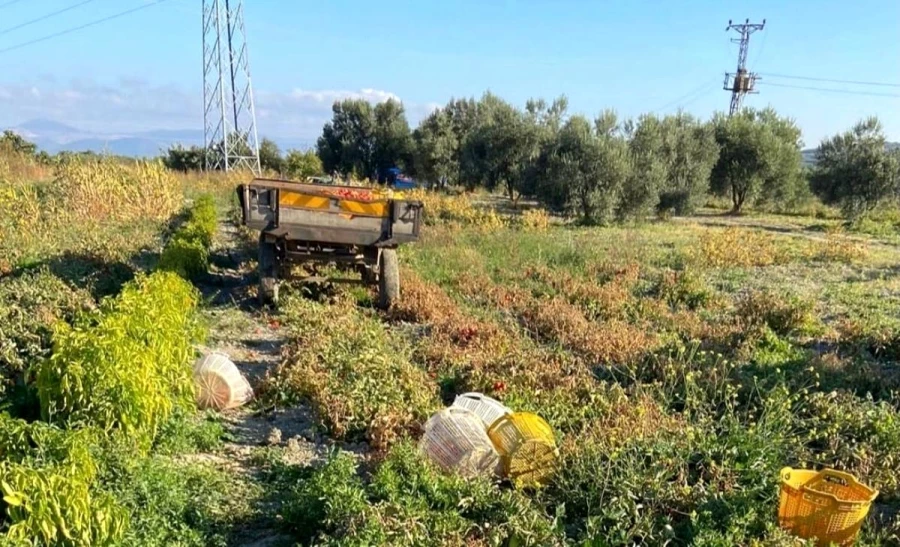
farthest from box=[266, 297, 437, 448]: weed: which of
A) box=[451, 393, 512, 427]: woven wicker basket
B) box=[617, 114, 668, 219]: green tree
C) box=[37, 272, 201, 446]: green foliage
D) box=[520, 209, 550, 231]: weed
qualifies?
box=[617, 114, 668, 219]: green tree

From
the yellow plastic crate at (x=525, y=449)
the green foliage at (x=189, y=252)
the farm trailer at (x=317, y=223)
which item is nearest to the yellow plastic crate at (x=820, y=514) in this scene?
the yellow plastic crate at (x=525, y=449)

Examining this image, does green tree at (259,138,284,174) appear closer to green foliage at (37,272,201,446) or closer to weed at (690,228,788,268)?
weed at (690,228,788,268)

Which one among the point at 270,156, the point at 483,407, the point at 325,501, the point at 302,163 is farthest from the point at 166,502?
the point at 270,156

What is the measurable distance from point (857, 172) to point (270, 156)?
105 feet

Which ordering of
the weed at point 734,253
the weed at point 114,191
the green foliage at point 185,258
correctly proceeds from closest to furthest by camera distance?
the green foliage at point 185,258 → the weed at point 734,253 → the weed at point 114,191

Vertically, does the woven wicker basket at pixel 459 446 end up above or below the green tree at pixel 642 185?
below

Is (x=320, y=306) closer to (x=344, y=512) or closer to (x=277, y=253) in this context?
(x=277, y=253)

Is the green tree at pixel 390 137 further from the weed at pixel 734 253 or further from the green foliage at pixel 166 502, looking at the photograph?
the green foliage at pixel 166 502

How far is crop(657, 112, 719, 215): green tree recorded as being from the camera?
23.9 metres

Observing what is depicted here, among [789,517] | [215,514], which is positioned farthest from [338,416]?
[789,517]

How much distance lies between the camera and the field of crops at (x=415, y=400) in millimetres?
3443

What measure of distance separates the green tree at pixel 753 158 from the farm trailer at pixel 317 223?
22614mm

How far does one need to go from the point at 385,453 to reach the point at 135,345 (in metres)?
1.78

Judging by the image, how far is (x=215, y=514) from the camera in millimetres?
3744
